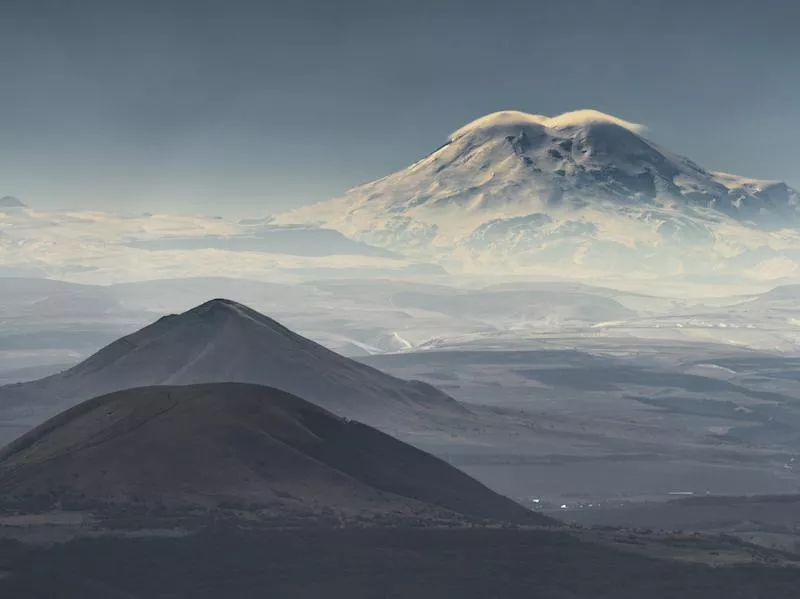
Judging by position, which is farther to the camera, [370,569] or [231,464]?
[231,464]

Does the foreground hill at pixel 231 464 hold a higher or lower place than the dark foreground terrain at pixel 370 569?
higher

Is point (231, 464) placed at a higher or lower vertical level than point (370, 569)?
higher

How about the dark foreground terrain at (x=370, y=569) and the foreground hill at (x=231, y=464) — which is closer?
the dark foreground terrain at (x=370, y=569)

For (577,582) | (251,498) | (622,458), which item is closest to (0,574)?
(251,498)
